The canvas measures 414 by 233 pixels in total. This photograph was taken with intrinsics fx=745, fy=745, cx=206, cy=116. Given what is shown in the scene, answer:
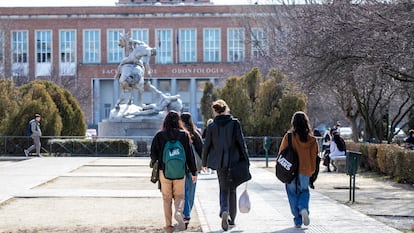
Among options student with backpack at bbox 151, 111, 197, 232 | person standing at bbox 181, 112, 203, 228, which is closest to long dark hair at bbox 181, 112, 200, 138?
person standing at bbox 181, 112, 203, 228

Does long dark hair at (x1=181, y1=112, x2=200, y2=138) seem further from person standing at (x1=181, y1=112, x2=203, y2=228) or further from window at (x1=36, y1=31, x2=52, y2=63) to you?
window at (x1=36, y1=31, x2=52, y2=63)

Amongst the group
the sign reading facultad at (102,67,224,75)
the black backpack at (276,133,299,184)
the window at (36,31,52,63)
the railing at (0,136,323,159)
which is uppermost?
the window at (36,31,52,63)

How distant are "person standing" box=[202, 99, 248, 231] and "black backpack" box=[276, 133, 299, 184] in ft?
1.90

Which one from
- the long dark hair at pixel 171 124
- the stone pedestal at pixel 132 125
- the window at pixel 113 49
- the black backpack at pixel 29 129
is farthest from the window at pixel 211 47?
the long dark hair at pixel 171 124

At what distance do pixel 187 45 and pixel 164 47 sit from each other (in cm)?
261

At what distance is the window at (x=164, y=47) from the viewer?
274ft

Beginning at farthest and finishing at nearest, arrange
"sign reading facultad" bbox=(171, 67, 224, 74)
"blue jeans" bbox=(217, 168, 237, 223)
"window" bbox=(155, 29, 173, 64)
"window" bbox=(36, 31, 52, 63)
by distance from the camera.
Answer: "window" bbox=(155, 29, 173, 64)
"window" bbox=(36, 31, 52, 63)
"sign reading facultad" bbox=(171, 67, 224, 74)
"blue jeans" bbox=(217, 168, 237, 223)

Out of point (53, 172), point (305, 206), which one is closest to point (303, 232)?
point (305, 206)

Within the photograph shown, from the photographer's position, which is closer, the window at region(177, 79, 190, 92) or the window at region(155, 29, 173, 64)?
the window at region(155, 29, 173, 64)

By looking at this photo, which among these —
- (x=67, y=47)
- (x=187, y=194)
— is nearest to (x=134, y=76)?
(x=187, y=194)

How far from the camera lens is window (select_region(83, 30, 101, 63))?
8375 centimetres

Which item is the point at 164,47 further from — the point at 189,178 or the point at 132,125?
the point at 189,178

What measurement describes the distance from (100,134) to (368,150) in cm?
1894

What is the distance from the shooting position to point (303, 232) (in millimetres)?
10438
